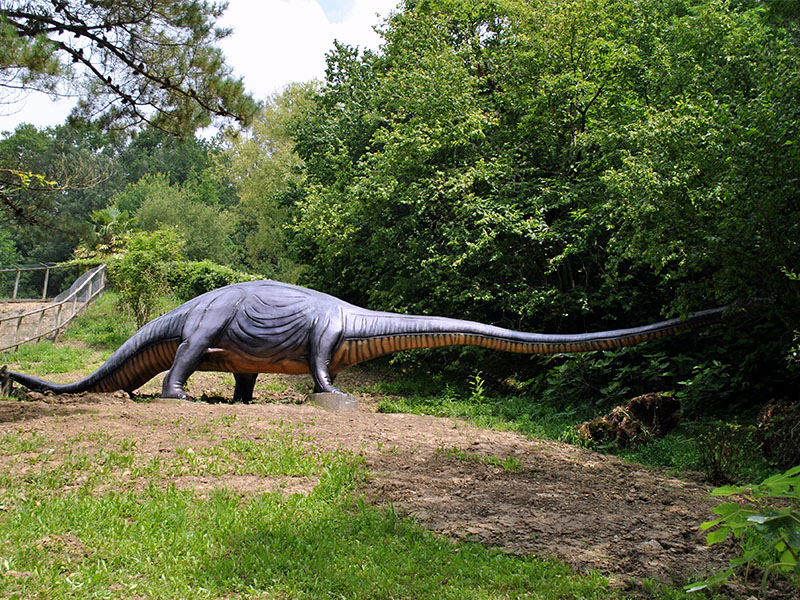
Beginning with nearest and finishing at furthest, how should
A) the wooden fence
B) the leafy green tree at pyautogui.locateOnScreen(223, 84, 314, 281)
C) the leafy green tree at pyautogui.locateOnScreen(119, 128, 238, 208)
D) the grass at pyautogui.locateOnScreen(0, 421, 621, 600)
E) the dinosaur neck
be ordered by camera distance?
the grass at pyautogui.locateOnScreen(0, 421, 621, 600) → the dinosaur neck → the wooden fence → the leafy green tree at pyautogui.locateOnScreen(223, 84, 314, 281) → the leafy green tree at pyautogui.locateOnScreen(119, 128, 238, 208)

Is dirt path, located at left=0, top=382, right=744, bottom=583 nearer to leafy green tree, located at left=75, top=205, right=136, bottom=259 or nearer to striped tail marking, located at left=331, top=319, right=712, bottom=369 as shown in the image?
striped tail marking, located at left=331, top=319, right=712, bottom=369

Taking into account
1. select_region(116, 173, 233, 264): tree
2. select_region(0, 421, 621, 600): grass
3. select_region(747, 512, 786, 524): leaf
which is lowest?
select_region(0, 421, 621, 600): grass

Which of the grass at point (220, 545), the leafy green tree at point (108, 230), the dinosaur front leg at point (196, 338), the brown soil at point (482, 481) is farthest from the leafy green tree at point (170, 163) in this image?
the grass at point (220, 545)

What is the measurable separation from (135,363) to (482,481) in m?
5.67

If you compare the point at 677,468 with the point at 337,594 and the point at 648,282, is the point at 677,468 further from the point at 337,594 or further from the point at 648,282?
the point at 648,282

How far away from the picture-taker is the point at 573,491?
504cm

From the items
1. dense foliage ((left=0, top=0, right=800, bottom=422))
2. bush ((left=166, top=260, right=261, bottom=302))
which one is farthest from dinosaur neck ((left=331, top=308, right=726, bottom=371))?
bush ((left=166, top=260, right=261, bottom=302))

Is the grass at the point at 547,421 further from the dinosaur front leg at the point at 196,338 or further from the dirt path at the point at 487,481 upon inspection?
the dinosaur front leg at the point at 196,338

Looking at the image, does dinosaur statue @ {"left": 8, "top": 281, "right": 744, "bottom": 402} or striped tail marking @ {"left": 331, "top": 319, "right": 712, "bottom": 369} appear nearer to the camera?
striped tail marking @ {"left": 331, "top": 319, "right": 712, "bottom": 369}

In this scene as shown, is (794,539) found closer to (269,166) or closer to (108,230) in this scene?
(108,230)

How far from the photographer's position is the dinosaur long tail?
29.2 ft

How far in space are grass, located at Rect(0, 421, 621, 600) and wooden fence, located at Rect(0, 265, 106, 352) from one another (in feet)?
36.4

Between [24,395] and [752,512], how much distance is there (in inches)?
332

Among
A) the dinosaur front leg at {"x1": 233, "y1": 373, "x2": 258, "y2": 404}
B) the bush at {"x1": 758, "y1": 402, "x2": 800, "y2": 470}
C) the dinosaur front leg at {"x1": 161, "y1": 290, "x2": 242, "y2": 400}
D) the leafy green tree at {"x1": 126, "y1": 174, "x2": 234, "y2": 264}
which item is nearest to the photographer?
the bush at {"x1": 758, "y1": 402, "x2": 800, "y2": 470}
